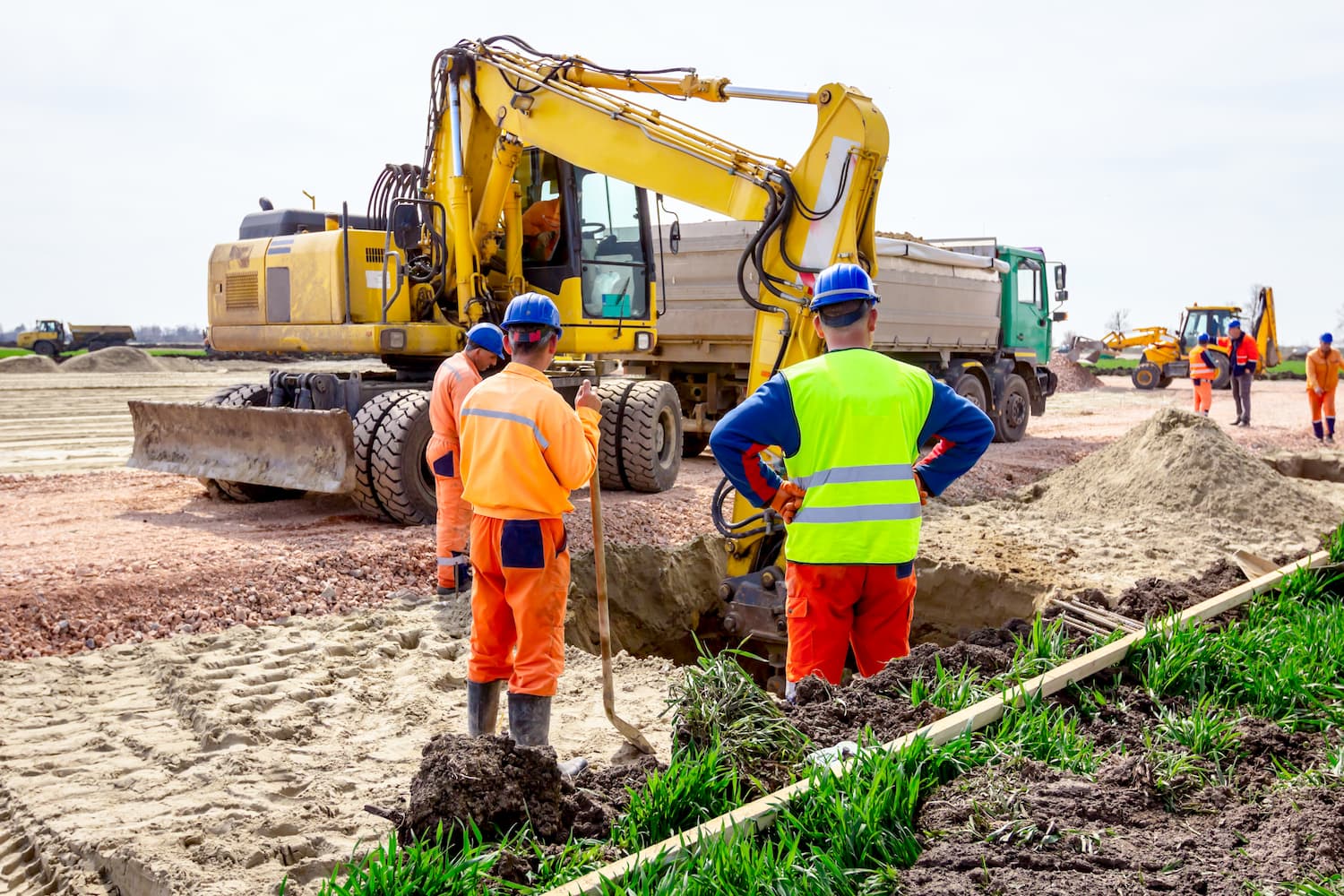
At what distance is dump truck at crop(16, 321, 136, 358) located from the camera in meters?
40.5

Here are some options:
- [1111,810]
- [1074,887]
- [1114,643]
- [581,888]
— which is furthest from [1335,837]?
[581,888]

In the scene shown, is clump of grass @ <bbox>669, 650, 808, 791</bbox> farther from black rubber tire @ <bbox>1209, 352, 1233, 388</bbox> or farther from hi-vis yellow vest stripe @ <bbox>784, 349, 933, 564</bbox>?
black rubber tire @ <bbox>1209, 352, 1233, 388</bbox>

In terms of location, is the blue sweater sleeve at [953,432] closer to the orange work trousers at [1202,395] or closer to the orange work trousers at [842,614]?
the orange work trousers at [842,614]

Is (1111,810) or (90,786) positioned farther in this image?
(90,786)

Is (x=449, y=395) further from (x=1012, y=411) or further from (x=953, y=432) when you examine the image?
(x=1012, y=411)

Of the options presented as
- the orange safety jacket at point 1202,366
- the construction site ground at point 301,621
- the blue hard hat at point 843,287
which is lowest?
the construction site ground at point 301,621

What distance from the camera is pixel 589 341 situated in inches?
416

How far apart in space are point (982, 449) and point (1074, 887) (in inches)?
77.3

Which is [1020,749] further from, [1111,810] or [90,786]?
[90,786]

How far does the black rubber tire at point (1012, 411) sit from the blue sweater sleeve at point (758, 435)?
1417 cm

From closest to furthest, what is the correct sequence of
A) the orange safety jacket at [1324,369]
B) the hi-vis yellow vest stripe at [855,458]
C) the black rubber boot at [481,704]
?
the hi-vis yellow vest stripe at [855,458] → the black rubber boot at [481,704] → the orange safety jacket at [1324,369]

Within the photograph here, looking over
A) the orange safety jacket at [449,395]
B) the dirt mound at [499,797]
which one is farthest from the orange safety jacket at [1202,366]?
the dirt mound at [499,797]

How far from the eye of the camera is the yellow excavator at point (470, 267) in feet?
24.7

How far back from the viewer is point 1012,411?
59.3 feet
